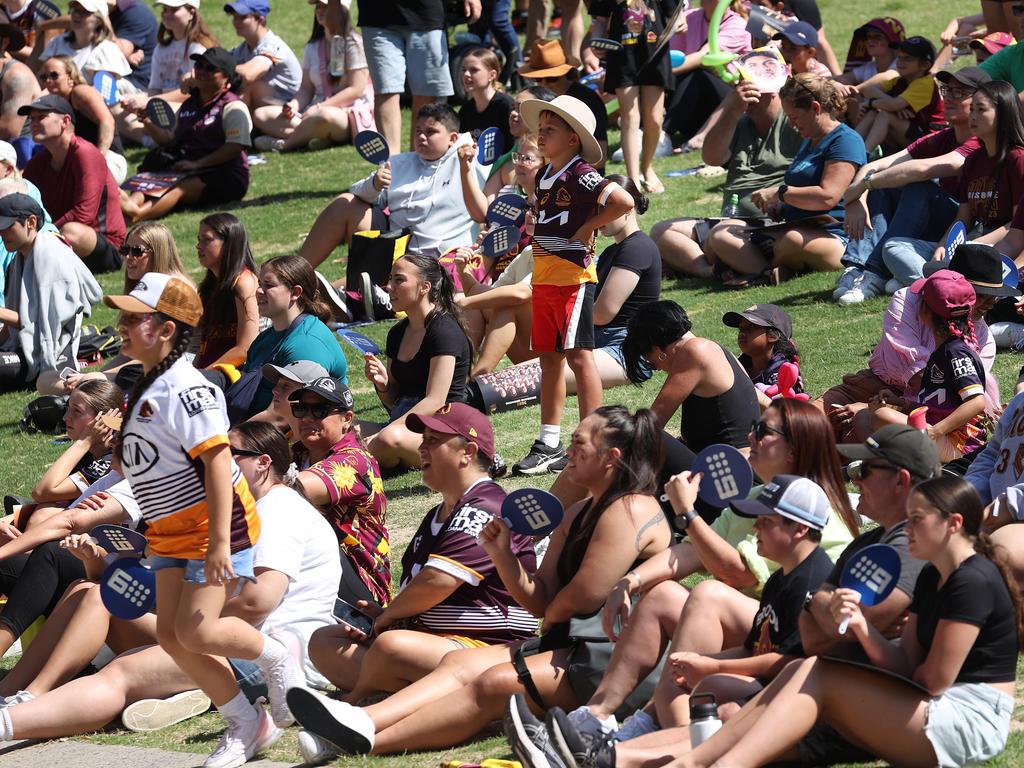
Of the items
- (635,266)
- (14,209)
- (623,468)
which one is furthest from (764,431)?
(14,209)

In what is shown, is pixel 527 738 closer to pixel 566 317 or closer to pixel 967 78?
pixel 566 317

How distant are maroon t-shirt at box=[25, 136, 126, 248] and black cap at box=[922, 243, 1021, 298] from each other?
7.39 metres

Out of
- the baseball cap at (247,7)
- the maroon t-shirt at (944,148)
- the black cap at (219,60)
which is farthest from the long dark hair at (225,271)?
the baseball cap at (247,7)

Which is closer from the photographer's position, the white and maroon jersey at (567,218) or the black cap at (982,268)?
the black cap at (982,268)

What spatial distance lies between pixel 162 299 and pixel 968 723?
2.83 meters

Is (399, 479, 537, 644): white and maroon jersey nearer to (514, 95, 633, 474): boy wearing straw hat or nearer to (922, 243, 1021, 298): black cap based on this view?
(514, 95, 633, 474): boy wearing straw hat

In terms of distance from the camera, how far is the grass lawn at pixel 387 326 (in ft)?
18.3

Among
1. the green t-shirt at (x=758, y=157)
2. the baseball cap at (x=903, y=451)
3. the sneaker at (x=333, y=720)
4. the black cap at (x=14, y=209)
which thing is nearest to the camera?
the baseball cap at (x=903, y=451)

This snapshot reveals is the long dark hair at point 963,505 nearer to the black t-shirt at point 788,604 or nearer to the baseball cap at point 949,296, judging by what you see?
the black t-shirt at point 788,604

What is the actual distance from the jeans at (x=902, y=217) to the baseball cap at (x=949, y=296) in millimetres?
2368

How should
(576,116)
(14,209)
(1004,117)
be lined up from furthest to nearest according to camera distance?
(14,209), (1004,117), (576,116)

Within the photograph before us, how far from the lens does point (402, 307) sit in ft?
24.6

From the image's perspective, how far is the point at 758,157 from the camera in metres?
10.3

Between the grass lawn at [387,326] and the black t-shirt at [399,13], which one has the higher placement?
the black t-shirt at [399,13]
